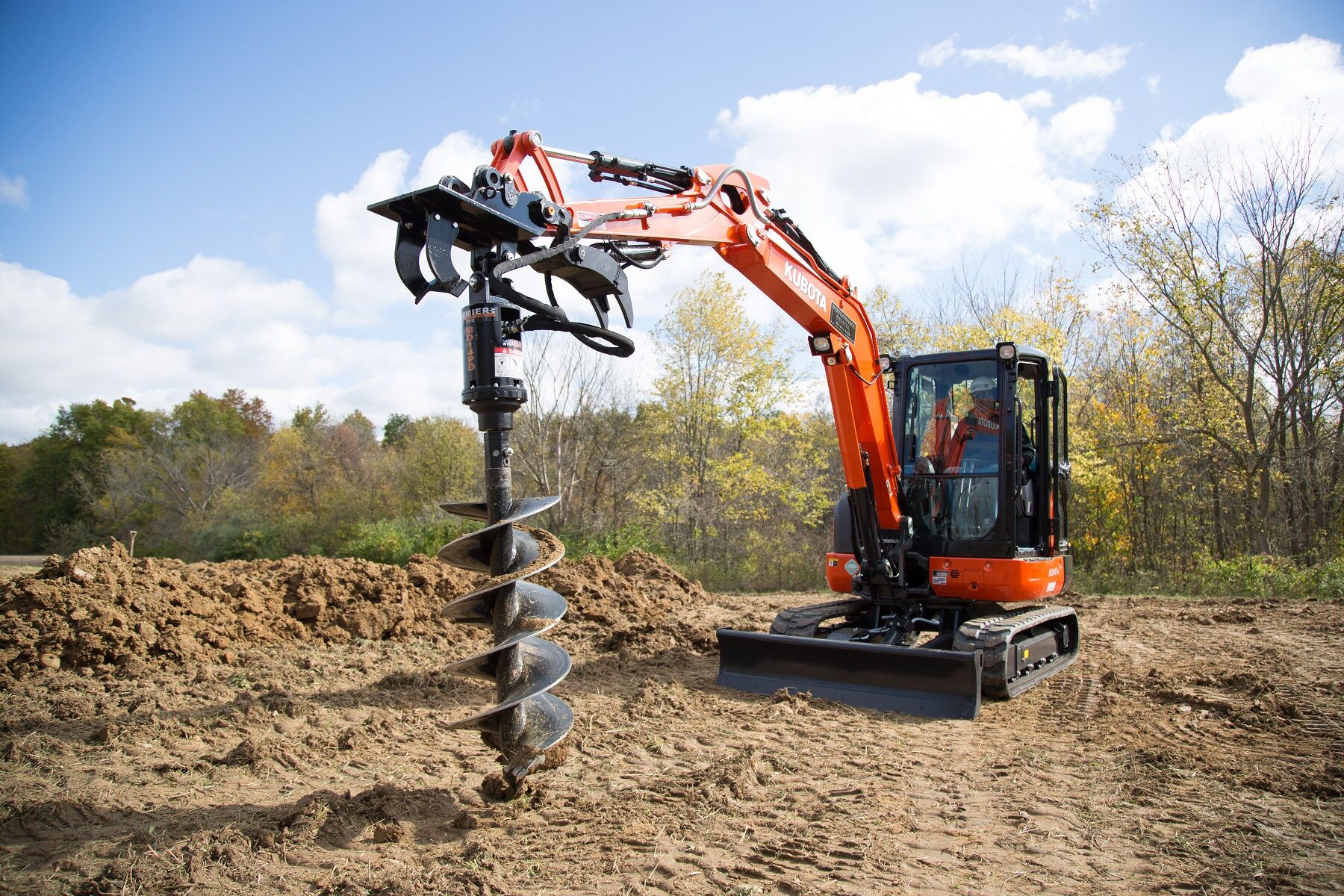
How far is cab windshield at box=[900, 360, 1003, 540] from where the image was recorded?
6461mm

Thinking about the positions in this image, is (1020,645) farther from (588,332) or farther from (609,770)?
(588,332)

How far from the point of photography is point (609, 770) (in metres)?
4.46

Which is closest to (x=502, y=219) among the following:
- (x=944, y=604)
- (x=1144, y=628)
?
(x=944, y=604)

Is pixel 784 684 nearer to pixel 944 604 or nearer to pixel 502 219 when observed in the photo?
pixel 944 604

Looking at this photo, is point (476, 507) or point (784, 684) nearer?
point (476, 507)

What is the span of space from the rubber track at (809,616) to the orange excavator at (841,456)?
0.06 ft

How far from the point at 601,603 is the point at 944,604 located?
4.47 m

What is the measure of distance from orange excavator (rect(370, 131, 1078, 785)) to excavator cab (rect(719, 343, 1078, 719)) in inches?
0.6

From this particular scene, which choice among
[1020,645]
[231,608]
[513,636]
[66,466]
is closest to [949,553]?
[1020,645]

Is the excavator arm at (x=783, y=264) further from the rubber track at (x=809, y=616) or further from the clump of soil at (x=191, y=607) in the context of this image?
the clump of soil at (x=191, y=607)

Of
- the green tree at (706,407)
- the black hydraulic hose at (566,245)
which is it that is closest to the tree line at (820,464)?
the green tree at (706,407)

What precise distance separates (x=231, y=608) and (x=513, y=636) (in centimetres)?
→ 539

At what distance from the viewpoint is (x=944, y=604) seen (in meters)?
6.57

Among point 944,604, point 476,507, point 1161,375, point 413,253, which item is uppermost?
point 1161,375
